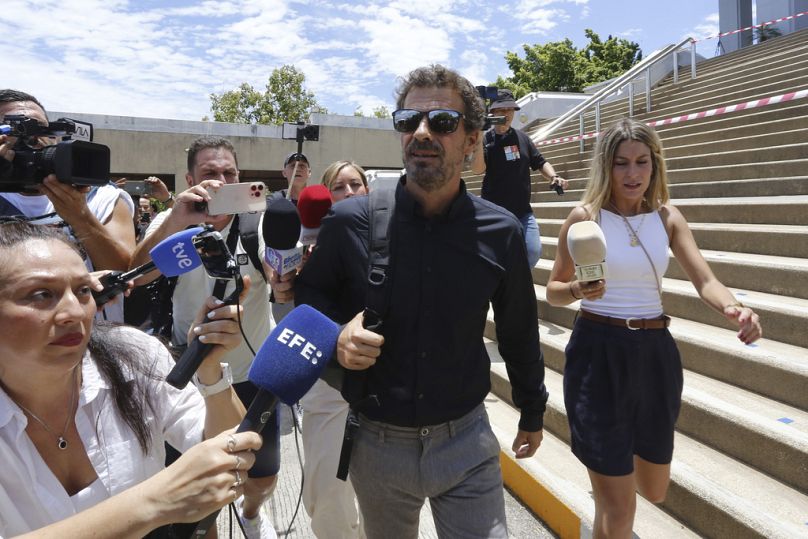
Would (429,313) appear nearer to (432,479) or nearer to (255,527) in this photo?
(432,479)

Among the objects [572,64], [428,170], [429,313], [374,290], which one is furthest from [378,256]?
[572,64]

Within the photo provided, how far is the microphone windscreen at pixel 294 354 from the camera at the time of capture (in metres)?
1.40

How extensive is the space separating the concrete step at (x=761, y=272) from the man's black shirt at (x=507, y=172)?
155cm


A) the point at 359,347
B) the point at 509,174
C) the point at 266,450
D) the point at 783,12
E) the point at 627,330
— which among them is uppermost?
the point at 783,12

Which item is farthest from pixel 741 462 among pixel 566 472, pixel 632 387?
pixel 632 387

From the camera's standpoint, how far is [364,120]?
84.6ft

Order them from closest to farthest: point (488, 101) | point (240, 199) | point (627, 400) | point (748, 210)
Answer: point (240, 199), point (627, 400), point (488, 101), point (748, 210)

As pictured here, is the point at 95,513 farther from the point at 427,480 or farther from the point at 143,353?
the point at 427,480

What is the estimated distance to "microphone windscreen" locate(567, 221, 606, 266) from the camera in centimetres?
225

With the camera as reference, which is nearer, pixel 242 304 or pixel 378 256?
pixel 378 256

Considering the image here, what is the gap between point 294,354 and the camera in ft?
4.96

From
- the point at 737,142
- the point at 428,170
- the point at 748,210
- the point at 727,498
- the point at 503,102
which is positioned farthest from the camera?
the point at 737,142

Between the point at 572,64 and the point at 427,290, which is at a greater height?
the point at 572,64

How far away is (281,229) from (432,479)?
3.31 feet
